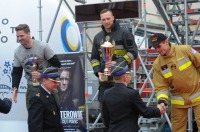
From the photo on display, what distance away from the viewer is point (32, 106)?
6.15 meters

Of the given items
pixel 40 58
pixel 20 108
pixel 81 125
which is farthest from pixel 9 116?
pixel 40 58

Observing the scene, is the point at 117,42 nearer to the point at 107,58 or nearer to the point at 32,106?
the point at 107,58

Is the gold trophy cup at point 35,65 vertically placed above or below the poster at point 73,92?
above

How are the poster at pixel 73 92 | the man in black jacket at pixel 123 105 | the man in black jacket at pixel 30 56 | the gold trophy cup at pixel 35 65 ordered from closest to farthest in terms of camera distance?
1. the man in black jacket at pixel 123 105
2. the gold trophy cup at pixel 35 65
3. the man in black jacket at pixel 30 56
4. the poster at pixel 73 92

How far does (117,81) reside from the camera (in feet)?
19.3

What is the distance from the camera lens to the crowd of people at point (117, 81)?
5848 mm

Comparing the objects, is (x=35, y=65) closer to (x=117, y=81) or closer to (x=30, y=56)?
(x=30, y=56)

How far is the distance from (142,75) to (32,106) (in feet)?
15.1

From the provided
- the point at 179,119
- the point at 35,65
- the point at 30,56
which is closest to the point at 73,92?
the point at 30,56

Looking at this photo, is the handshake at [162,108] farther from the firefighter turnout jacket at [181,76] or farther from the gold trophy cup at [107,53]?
the gold trophy cup at [107,53]

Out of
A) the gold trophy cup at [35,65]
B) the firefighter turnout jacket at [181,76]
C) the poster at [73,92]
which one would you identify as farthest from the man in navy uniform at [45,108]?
the poster at [73,92]

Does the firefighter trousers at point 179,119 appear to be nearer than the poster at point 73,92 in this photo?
Yes

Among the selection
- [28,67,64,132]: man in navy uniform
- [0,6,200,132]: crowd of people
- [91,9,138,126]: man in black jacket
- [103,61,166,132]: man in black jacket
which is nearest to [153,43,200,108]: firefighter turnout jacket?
[0,6,200,132]: crowd of people

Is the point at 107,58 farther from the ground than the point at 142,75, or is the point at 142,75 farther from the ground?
the point at 107,58
